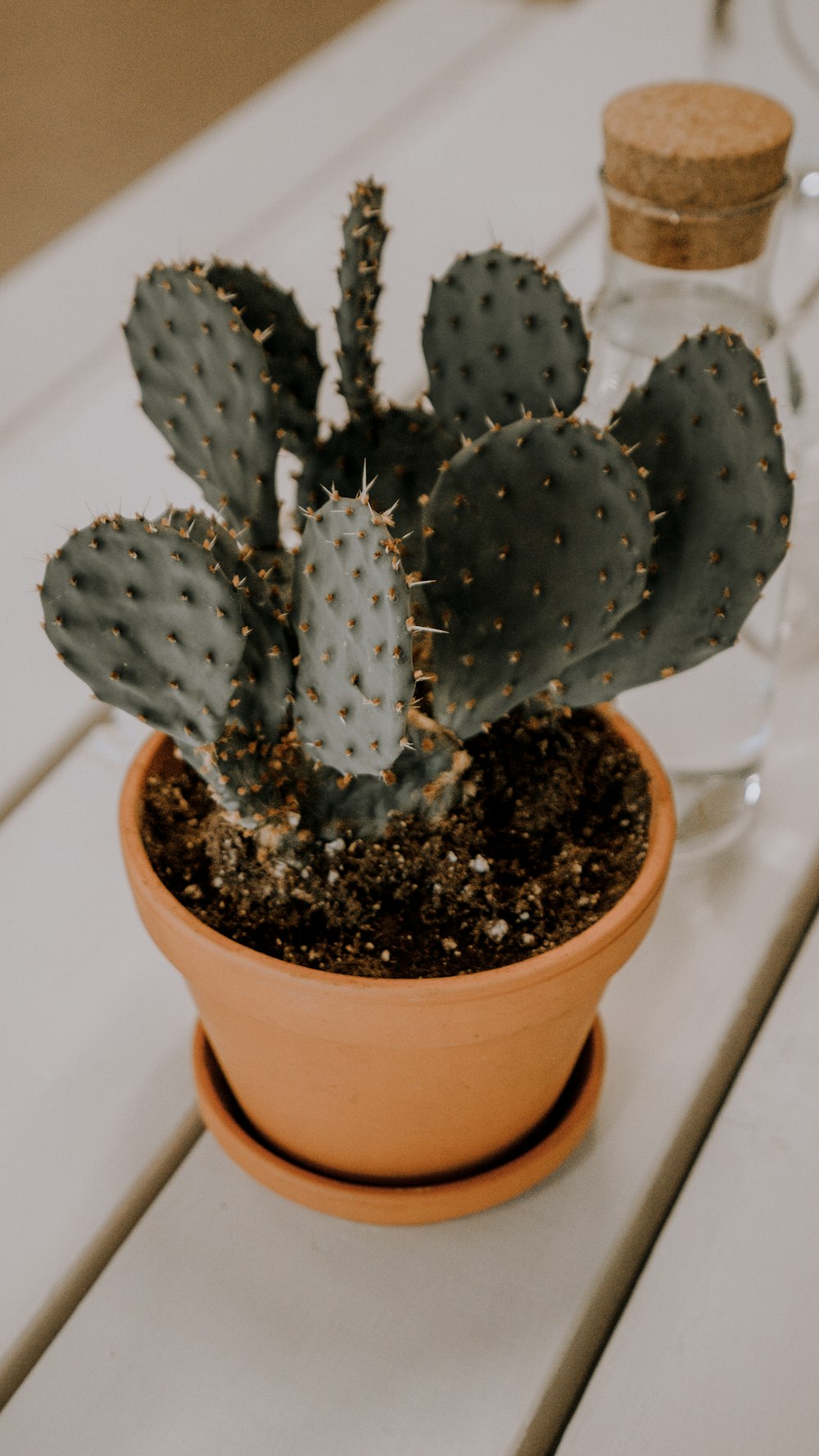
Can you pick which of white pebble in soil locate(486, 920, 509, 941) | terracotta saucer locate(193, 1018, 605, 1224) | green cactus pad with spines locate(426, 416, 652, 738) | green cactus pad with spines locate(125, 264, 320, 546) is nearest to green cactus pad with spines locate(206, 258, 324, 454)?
green cactus pad with spines locate(125, 264, 320, 546)

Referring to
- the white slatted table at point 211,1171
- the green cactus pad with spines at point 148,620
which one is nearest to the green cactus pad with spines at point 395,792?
the green cactus pad with spines at point 148,620

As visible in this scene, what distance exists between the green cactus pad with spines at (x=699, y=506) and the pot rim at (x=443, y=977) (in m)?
0.08

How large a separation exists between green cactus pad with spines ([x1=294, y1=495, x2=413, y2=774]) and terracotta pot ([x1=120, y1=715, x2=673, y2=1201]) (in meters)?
0.10

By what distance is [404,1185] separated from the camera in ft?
2.14

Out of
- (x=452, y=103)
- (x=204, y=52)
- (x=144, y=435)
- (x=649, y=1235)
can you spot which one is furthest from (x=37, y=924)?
(x=204, y=52)

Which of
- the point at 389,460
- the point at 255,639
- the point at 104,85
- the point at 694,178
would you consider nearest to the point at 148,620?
the point at 255,639

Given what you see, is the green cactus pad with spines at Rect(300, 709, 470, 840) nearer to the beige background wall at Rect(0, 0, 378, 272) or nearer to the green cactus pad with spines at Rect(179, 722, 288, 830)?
the green cactus pad with spines at Rect(179, 722, 288, 830)

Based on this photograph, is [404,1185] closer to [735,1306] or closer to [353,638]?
[735,1306]

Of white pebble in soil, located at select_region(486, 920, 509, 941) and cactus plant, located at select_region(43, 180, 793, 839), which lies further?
white pebble in soil, located at select_region(486, 920, 509, 941)

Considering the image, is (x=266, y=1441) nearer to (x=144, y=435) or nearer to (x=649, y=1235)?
(x=649, y=1235)

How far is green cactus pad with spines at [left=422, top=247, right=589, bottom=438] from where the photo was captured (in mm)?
559

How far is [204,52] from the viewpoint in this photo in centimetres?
252

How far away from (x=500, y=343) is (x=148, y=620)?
0.21m

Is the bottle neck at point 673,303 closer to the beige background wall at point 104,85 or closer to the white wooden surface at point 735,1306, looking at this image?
the white wooden surface at point 735,1306
